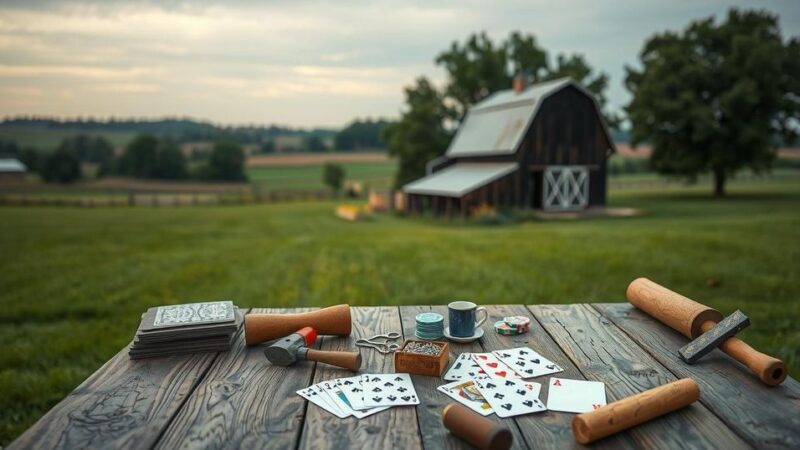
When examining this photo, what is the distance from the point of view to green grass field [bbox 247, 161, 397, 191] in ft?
193

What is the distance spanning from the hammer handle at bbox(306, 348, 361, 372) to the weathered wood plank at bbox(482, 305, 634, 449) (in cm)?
71

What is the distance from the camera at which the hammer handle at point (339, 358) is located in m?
2.50

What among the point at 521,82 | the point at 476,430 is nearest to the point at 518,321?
the point at 476,430

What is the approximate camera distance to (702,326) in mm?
2855

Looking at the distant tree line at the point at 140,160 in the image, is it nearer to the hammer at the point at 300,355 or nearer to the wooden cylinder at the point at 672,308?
the hammer at the point at 300,355

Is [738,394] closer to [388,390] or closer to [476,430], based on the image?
[476,430]

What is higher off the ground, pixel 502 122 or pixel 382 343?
pixel 502 122

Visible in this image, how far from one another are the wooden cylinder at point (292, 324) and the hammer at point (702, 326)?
5.54ft

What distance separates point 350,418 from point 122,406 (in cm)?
93

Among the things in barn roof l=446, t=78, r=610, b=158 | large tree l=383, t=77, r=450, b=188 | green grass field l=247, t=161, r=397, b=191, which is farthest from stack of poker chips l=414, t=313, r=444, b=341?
green grass field l=247, t=161, r=397, b=191

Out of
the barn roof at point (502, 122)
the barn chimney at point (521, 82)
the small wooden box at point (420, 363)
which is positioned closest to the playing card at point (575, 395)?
the small wooden box at point (420, 363)

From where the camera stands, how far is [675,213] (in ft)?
76.3

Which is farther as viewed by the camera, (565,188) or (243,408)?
(565,188)

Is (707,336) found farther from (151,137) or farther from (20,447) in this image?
(151,137)
